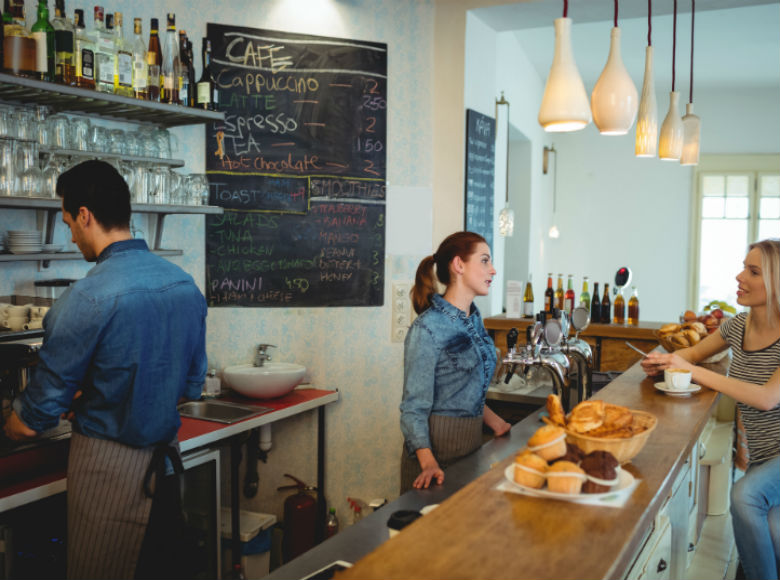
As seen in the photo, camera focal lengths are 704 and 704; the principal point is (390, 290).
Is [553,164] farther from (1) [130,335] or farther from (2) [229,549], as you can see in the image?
(1) [130,335]

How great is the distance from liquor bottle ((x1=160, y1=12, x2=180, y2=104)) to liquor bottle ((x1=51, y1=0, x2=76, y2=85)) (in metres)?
0.42

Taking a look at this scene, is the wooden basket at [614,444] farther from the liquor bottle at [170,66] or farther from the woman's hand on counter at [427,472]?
the liquor bottle at [170,66]

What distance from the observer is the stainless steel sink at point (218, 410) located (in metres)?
3.09

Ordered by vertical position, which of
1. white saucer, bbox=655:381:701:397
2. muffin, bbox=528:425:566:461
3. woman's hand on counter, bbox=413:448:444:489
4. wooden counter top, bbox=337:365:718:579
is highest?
muffin, bbox=528:425:566:461

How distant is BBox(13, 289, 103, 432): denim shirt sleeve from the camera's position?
1964 mm

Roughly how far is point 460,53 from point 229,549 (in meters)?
2.82

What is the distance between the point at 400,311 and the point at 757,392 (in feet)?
6.58

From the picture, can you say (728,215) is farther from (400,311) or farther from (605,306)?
(400,311)

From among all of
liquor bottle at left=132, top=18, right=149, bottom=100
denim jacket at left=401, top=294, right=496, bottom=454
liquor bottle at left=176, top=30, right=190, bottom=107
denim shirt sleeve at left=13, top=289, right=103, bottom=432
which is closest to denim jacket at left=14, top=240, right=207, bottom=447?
denim shirt sleeve at left=13, top=289, right=103, bottom=432

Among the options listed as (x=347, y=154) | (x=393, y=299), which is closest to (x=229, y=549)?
(x=393, y=299)

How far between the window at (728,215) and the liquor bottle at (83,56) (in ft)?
22.8

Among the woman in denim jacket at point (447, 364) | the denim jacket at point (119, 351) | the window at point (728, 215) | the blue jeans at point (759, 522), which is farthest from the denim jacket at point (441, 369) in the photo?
the window at point (728, 215)

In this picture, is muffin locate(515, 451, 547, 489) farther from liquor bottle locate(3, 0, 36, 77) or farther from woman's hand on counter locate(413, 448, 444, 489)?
liquor bottle locate(3, 0, 36, 77)

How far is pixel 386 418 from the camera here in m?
3.91
